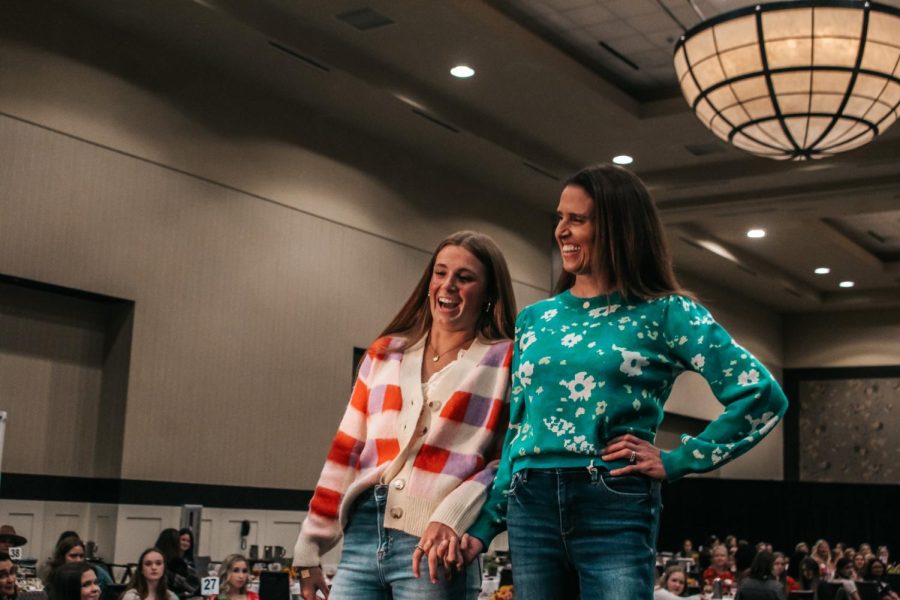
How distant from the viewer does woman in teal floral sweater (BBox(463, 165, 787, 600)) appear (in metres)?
2.03

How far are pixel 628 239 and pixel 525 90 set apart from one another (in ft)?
34.1

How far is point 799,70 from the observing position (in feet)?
21.5

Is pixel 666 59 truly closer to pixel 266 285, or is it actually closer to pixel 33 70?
pixel 266 285

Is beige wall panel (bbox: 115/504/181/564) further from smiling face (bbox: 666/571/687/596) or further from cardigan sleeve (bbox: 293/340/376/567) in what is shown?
cardigan sleeve (bbox: 293/340/376/567)

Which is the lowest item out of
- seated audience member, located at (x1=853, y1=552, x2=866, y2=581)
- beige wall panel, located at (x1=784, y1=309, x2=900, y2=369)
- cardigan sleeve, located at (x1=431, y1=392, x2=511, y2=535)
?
seated audience member, located at (x1=853, y1=552, x2=866, y2=581)

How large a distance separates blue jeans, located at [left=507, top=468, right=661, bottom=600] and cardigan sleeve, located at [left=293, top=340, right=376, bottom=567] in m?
0.56

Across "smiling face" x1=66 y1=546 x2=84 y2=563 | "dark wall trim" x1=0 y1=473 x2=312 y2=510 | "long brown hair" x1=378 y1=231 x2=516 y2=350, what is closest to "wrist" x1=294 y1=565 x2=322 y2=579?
"long brown hair" x1=378 y1=231 x2=516 y2=350

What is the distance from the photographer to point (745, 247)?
64.2 ft

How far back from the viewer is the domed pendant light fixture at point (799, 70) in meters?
6.34

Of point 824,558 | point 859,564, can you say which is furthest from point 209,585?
point 859,564

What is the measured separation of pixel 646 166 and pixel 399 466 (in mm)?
13228

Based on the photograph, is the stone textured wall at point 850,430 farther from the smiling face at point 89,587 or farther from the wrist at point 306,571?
the wrist at point 306,571

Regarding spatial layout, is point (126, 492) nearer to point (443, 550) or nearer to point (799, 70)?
point (799, 70)

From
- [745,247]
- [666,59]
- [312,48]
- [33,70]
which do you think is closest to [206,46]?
[312,48]
